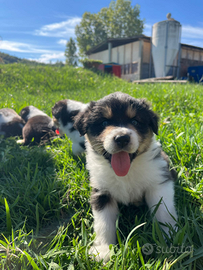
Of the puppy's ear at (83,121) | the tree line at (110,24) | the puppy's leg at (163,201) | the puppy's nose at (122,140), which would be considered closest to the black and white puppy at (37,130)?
→ the puppy's ear at (83,121)

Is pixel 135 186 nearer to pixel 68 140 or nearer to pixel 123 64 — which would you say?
pixel 68 140

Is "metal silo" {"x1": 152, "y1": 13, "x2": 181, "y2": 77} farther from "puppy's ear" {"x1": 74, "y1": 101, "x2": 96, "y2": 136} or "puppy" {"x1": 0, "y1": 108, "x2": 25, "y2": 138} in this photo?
"puppy's ear" {"x1": 74, "y1": 101, "x2": 96, "y2": 136}

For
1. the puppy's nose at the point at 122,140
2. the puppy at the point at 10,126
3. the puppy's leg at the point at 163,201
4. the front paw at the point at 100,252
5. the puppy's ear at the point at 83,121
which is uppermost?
the puppy's ear at the point at 83,121

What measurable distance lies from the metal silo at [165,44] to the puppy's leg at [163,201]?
60.5 feet

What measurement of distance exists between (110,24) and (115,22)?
1.13 meters

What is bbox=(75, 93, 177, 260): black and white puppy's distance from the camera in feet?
6.46

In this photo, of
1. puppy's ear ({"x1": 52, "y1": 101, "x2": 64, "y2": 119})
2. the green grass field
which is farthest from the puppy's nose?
puppy's ear ({"x1": 52, "y1": 101, "x2": 64, "y2": 119})

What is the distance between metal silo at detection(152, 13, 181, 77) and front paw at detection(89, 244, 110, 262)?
19.0m

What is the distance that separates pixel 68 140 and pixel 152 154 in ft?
8.08

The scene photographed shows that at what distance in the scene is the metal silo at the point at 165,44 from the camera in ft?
58.0

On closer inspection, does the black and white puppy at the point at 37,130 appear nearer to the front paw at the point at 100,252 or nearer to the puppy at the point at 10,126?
the puppy at the point at 10,126

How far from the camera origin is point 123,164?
209 cm

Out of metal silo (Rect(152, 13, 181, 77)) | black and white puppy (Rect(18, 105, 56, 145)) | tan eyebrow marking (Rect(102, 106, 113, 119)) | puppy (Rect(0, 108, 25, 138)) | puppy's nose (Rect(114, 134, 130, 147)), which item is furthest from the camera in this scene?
metal silo (Rect(152, 13, 181, 77))

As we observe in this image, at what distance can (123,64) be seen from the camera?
23156mm
